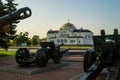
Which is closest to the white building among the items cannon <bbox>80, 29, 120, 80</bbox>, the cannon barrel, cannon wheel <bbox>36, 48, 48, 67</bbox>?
cannon wheel <bbox>36, 48, 48, 67</bbox>

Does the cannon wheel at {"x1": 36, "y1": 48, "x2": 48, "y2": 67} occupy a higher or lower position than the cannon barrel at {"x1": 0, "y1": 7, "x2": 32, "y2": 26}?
lower

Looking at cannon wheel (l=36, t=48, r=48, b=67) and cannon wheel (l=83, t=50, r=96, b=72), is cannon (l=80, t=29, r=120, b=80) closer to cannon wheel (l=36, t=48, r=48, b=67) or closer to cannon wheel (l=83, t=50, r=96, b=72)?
cannon wheel (l=83, t=50, r=96, b=72)

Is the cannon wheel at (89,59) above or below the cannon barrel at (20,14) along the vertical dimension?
below

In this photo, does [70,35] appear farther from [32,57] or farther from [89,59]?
[89,59]

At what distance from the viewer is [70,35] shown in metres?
123

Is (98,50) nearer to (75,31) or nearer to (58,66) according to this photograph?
(58,66)

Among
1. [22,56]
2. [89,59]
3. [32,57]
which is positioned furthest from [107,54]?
[22,56]

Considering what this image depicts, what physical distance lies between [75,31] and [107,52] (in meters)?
118

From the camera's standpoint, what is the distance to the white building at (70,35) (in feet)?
385

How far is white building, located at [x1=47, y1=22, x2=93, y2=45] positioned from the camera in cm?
11744

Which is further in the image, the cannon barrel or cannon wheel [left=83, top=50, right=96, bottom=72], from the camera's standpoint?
cannon wheel [left=83, top=50, right=96, bottom=72]

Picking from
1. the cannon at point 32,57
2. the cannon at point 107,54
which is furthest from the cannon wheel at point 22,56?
the cannon at point 107,54

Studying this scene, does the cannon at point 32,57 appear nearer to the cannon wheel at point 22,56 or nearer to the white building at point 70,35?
the cannon wheel at point 22,56

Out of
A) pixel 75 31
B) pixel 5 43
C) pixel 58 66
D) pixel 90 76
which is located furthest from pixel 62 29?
pixel 90 76
